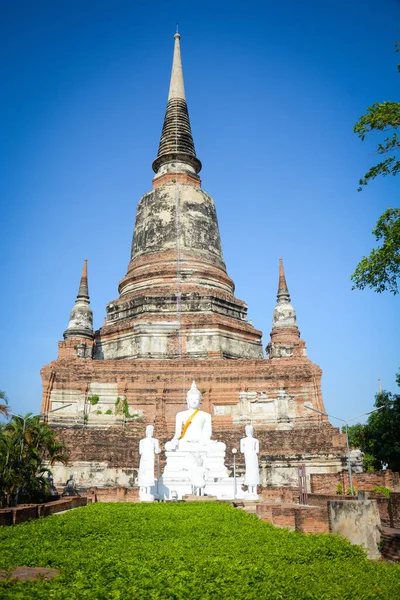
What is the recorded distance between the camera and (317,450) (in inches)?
799

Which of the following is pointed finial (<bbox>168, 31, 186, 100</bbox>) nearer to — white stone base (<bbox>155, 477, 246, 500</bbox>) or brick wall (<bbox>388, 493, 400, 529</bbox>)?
white stone base (<bbox>155, 477, 246, 500</bbox>)

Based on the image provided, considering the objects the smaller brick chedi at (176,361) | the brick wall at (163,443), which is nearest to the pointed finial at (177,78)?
the smaller brick chedi at (176,361)

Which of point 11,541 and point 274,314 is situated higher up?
point 274,314

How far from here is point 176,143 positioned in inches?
1356

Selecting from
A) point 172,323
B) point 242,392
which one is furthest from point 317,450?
point 172,323

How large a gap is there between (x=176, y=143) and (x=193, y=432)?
72.2ft

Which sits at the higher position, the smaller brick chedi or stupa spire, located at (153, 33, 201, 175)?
stupa spire, located at (153, 33, 201, 175)

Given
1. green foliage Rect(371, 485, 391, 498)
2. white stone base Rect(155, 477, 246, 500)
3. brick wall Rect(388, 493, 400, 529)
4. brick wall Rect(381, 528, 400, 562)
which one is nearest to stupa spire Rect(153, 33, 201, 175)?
white stone base Rect(155, 477, 246, 500)

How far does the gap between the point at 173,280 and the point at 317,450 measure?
41.8ft

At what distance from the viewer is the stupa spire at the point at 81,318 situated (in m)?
28.3

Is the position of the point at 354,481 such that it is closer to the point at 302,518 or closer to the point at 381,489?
the point at 381,489

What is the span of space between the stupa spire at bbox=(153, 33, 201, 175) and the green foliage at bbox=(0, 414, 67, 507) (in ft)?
66.8

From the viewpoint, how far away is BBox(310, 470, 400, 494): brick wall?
17.8 metres

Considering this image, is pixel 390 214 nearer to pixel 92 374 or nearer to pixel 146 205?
pixel 92 374
